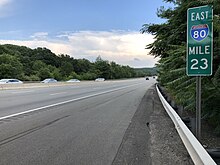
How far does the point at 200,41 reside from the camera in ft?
21.7

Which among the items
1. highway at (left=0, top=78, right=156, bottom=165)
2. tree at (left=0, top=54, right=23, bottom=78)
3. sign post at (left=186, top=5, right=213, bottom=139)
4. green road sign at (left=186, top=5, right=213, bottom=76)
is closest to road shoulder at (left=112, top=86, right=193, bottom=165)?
highway at (left=0, top=78, right=156, bottom=165)

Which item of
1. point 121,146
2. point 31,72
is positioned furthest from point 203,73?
point 31,72

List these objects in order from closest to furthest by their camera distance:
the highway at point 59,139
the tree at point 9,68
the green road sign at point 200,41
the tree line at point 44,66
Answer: the highway at point 59,139 < the green road sign at point 200,41 < the tree at point 9,68 < the tree line at point 44,66

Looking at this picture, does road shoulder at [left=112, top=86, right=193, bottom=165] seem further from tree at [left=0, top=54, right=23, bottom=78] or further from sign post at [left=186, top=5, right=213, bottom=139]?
tree at [left=0, top=54, right=23, bottom=78]

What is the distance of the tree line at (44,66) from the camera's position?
85.3m

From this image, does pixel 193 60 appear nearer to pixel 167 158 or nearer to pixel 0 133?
pixel 167 158

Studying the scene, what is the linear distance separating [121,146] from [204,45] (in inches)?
116

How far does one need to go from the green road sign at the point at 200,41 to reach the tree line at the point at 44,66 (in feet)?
259

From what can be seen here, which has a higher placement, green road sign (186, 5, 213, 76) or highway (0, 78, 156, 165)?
green road sign (186, 5, 213, 76)

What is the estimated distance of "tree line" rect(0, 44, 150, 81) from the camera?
3359 inches

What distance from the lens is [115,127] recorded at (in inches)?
394

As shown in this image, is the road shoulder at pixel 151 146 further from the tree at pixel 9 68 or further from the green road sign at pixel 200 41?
the tree at pixel 9 68

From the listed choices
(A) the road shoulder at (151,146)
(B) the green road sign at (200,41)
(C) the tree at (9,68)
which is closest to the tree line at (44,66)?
(C) the tree at (9,68)

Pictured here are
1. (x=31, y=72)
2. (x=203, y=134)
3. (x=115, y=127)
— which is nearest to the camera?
(x=203, y=134)
